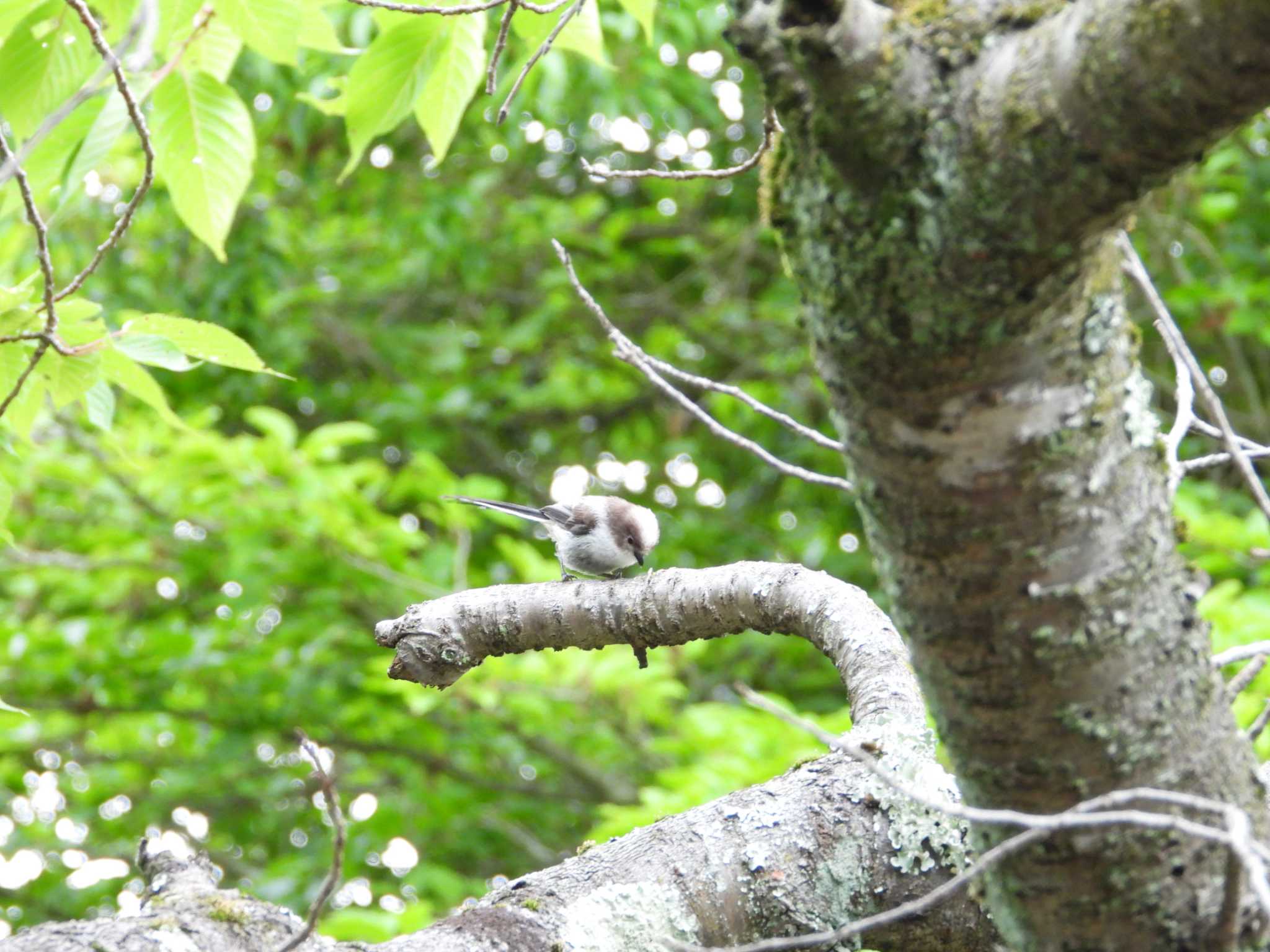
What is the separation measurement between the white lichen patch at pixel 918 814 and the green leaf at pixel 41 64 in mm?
1937

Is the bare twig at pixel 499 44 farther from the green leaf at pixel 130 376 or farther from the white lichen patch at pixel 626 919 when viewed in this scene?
the white lichen patch at pixel 626 919

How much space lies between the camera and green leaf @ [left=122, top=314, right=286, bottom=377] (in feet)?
7.20

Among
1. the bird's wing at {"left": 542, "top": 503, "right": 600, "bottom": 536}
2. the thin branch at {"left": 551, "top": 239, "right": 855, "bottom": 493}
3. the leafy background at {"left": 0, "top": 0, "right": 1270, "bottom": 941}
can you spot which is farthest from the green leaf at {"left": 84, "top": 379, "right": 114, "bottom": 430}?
the leafy background at {"left": 0, "top": 0, "right": 1270, "bottom": 941}

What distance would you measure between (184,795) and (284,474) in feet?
10.4

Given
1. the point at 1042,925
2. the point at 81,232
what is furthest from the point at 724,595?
the point at 81,232

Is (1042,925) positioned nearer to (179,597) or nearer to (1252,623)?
(1252,623)

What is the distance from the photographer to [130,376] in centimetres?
222

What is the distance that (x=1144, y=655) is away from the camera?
1.22m

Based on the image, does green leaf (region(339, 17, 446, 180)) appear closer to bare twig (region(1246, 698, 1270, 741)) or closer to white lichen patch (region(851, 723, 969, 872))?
white lichen patch (region(851, 723, 969, 872))

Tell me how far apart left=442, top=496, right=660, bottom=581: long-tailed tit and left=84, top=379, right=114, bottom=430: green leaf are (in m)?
2.00

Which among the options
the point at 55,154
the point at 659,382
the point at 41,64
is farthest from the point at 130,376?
the point at 659,382

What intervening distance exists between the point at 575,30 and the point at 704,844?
5.53 ft

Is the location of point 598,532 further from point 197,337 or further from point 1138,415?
point 1138,415

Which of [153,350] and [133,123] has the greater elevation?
[133,123]
